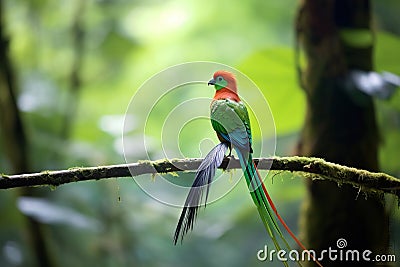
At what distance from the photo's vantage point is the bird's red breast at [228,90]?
0.84 meters

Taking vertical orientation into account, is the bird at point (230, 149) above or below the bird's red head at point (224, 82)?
below

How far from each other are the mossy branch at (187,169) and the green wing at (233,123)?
0.03m

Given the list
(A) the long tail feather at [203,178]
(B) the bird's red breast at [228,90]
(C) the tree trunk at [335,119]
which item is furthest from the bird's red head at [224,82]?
(C) the tree trunk at [335,119]

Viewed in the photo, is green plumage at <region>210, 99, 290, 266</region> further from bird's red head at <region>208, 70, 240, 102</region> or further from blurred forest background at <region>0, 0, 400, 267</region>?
blurred forest background at <region>0, 0, 400, 267</region>

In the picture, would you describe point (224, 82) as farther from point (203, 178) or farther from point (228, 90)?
point (203, 178)

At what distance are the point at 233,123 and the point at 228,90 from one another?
0.28ft

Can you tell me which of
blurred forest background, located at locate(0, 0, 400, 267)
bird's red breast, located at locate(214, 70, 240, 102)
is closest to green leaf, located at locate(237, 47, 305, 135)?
blurred forest background, located at locate(0, 0, 400, 267)

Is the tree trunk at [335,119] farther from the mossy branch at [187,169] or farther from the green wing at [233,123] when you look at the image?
the green wing at [233,123]

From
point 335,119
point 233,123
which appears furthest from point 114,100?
point 233,123

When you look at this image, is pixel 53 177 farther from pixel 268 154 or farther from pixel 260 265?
pixel 260 265

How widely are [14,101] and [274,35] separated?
0.82 metres

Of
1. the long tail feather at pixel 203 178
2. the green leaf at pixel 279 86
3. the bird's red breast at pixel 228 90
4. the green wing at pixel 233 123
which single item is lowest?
the long tail feather at pixel 203 178

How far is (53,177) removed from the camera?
75 centimetres

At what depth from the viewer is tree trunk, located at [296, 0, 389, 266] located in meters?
1.13
